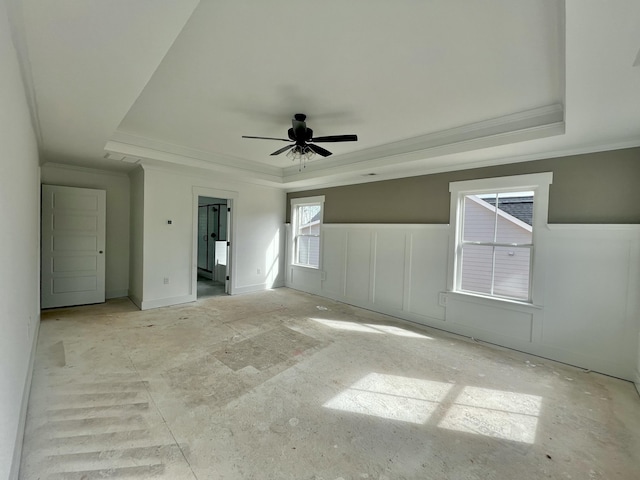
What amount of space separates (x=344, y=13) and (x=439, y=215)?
10.5 feet

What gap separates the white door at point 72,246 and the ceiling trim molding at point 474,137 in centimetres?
453

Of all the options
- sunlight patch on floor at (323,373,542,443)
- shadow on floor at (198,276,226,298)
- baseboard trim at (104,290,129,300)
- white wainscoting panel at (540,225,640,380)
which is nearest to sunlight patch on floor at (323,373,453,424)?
sunlight patch on floor at (323,373,542,443)

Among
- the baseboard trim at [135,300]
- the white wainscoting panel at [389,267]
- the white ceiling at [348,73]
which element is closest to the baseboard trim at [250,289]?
the white wainscoting panel at [389,267]

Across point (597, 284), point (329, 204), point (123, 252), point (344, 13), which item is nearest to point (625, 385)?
point (597, 284)

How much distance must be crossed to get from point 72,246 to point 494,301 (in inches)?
260

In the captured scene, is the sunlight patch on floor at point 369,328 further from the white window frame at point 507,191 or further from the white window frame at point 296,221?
the white window frame at point 296,221

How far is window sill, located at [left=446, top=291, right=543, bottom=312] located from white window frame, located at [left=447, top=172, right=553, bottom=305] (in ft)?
0.06

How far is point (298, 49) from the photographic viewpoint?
2.00 m

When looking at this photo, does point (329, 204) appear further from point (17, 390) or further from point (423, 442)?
point (17, 390)

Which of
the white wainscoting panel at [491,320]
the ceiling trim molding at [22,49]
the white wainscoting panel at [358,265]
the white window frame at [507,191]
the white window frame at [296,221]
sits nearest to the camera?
the ceiling trim molding at [22,49]

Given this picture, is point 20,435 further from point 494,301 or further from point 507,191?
point 507,191

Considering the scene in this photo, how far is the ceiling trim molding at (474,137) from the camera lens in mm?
2760

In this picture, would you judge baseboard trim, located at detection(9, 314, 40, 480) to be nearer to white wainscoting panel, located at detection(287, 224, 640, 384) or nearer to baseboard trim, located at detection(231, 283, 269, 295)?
baseboard trim, located at detection(231, 283, 269, 295)

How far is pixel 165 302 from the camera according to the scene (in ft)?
16.0
